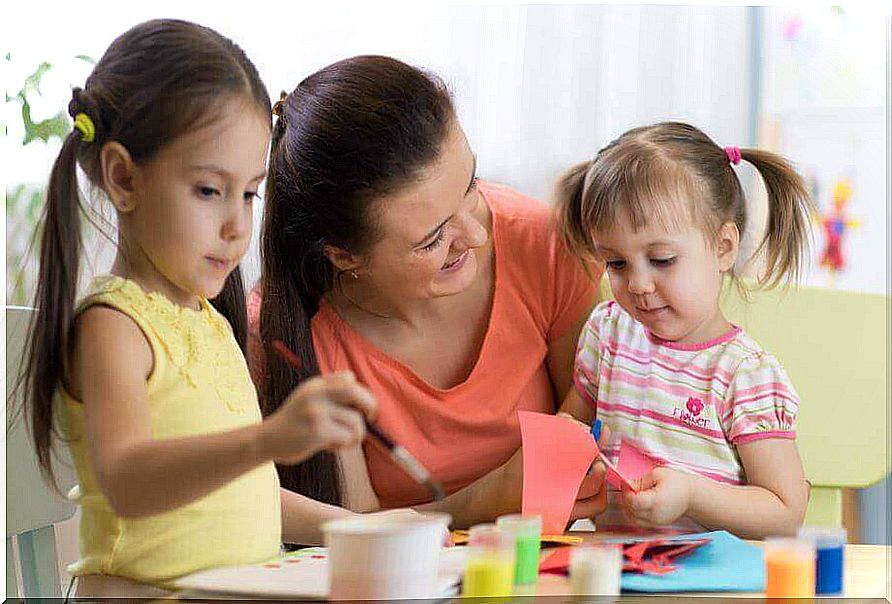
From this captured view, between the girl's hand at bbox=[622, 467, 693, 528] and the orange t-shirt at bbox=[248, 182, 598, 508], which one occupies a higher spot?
the orange t-shirt at bbox=[248, 182, 598, 508]

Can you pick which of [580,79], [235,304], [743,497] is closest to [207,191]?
[235,304]

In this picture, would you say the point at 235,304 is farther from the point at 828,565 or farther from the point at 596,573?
the point at 828,565

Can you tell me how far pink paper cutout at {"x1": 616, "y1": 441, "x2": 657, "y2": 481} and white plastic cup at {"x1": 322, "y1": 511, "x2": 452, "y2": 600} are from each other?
0.28 metres

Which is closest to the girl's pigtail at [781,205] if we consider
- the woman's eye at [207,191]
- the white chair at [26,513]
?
the woman's eye at [207,191]

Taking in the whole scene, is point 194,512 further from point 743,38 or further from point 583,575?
point 743,38

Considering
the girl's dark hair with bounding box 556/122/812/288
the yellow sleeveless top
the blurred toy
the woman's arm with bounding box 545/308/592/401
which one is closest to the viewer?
the yellow sleeveless top

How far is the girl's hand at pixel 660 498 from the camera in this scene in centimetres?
78

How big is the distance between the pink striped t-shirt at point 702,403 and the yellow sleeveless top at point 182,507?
1.03 ft

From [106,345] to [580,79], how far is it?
24.0 inches

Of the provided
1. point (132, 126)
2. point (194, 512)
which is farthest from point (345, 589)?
point (132, 126)

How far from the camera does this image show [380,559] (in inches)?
22.2

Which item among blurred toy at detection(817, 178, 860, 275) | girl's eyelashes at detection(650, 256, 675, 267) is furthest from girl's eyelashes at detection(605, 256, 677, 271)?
blurred toy at detection(817, 178, 860, 275)

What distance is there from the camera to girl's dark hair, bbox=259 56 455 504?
0.75 m

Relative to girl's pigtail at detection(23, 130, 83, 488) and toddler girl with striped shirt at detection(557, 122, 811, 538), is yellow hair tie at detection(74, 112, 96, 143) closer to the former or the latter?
girl's pigtail at detection(23, 130, 83, 488)
